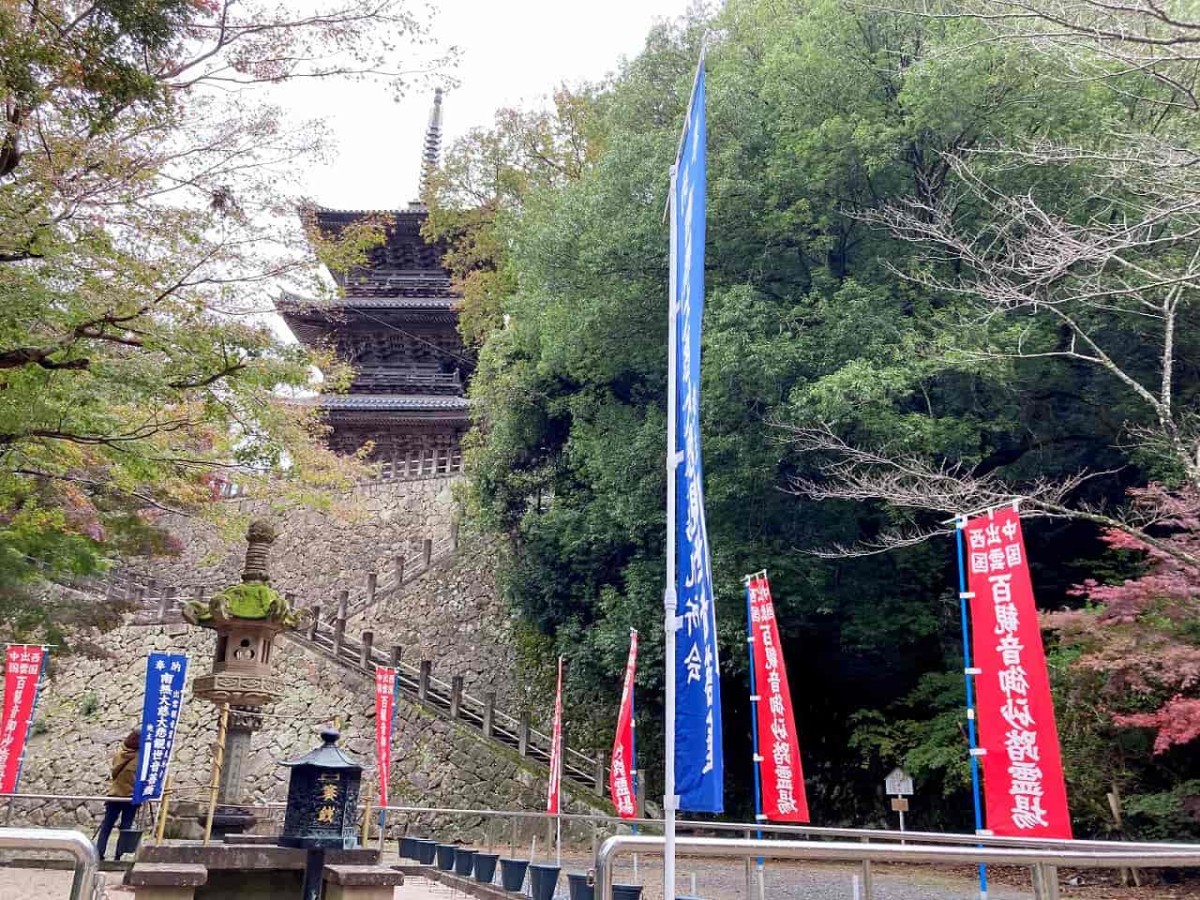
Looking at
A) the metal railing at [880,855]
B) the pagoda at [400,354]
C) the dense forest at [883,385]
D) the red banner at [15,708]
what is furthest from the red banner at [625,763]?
the pagoda at [400,354]

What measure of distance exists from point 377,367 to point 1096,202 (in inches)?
858

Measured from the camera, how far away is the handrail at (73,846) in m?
2.57

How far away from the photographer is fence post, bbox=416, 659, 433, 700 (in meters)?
17.1

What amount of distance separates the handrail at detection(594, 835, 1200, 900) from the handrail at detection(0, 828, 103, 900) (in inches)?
60.5

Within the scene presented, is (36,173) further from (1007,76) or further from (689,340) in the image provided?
(1007,76)

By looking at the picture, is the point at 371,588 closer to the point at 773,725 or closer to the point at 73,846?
the point at 773,725

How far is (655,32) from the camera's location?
1686 centimetres

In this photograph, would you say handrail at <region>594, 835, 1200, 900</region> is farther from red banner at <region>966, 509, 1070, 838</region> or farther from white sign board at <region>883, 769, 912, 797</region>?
white sign board at <region>883, 769, 912, 797</region>

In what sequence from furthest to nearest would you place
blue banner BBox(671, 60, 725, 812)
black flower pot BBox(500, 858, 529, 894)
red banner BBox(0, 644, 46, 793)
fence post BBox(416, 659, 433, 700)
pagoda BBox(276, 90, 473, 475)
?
pagoda BBox(276, 90, 473, 475), fence post BBox(416, 659, 433, 700), red banner BBox(0, 644, 46, 793), black flower pot BBox(500, 858, 529, 894), blue banner BBox(671, 60, 725, 812)

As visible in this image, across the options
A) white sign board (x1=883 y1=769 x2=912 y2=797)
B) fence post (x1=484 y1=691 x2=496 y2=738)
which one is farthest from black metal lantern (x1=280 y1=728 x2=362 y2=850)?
fence post (x1=484 y1=691 x2=496 y2=738)

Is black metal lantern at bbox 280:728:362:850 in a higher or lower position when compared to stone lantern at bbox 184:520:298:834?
lower

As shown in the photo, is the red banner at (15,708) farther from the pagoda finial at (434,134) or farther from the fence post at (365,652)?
the pagoda finial at (434,134)

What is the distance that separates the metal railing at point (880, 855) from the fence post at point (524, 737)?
1332 centimetres

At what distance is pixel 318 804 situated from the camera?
6.44 m
